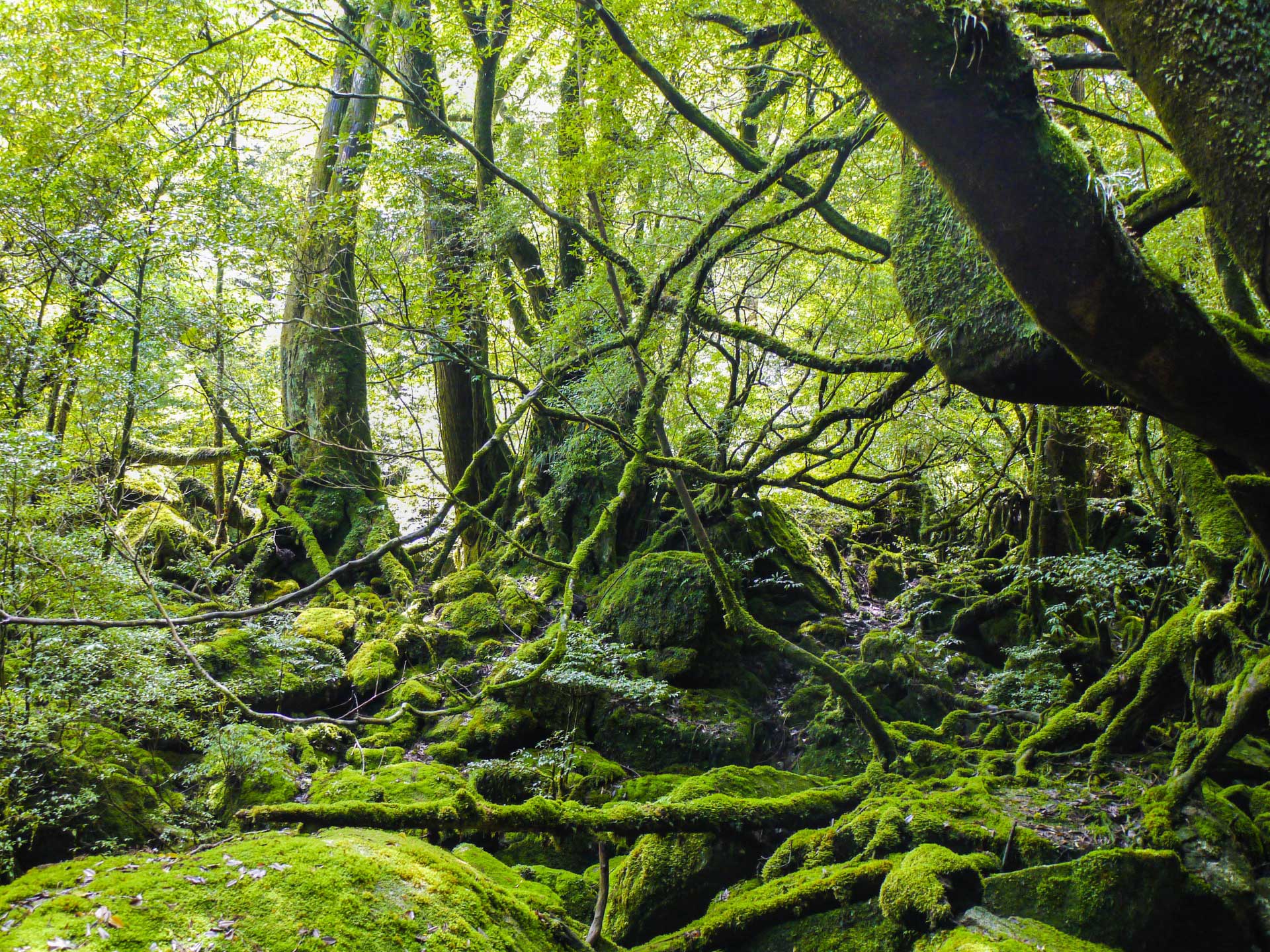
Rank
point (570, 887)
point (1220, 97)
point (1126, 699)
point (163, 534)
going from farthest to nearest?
point (163, 534) < point (1126, 699) < point (570, 887) < point (1220, 97)

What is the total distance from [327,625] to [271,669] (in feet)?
5.81

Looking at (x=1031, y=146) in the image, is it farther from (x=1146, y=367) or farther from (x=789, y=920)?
(x=789, y=920)

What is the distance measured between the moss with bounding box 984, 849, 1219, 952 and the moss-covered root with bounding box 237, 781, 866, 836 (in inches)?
57.8

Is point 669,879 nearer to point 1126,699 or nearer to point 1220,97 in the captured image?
point 1126,699

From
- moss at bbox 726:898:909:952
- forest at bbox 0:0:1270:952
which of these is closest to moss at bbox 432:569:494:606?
forest at bbox 0:0:1270:952

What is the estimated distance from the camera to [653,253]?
8.64 meters

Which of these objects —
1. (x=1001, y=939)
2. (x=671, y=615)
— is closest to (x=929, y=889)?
(x=1001, y=939)

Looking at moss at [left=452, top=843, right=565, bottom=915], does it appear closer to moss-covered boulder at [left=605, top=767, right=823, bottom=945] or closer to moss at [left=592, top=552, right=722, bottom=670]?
moss-covered boulder at [left=605, top=767, right=823, bottom=945]

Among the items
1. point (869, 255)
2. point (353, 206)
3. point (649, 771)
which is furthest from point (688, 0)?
point (649, 771)

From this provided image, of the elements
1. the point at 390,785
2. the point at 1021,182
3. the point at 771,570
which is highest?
the point at 1021,182

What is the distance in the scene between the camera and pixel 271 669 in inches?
299

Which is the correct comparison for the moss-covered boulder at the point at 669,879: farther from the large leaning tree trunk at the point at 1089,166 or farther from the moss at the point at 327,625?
the moss at the point at 327,625

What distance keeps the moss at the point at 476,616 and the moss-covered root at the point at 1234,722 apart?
6946mm

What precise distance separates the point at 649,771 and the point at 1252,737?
16.0 ft
